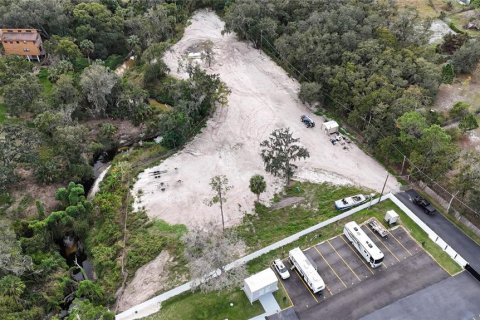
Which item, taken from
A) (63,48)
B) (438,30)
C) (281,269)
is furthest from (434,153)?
(63,48)

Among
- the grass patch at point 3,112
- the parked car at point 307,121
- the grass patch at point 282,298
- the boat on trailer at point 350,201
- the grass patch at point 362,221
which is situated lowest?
the grass patch at point 282,298

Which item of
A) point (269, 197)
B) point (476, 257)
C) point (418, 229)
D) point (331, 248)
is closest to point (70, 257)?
point (269, 197)

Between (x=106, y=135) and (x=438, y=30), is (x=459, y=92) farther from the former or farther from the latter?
(x=106, y=135)

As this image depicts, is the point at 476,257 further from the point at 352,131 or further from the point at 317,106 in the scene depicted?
the point at 317,106

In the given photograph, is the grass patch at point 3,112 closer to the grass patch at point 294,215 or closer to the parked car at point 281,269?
the grass patch at point 294,215

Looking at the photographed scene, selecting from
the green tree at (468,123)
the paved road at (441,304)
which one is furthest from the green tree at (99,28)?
the paved road at (441,304)

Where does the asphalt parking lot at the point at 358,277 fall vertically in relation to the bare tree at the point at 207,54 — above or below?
below
